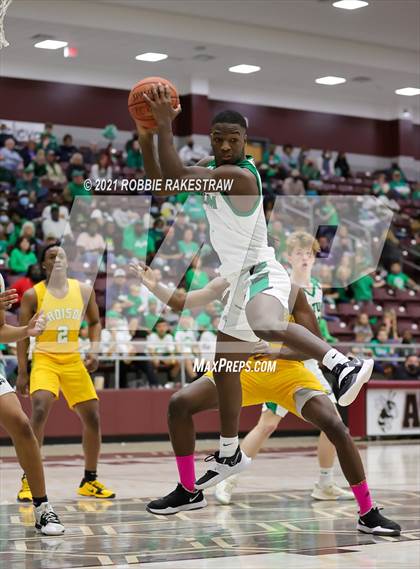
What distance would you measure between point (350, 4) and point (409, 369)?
19.9 feet

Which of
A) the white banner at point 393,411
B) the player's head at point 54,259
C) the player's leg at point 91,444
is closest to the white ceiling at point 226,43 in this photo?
the white banner at point 393,411

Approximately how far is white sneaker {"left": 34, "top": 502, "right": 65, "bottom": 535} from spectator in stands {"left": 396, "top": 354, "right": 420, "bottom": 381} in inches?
423

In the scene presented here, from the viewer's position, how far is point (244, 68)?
22719 mm

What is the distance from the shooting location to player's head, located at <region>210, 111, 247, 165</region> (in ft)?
19.3

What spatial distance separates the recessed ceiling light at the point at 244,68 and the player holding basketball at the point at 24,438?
1586 cm

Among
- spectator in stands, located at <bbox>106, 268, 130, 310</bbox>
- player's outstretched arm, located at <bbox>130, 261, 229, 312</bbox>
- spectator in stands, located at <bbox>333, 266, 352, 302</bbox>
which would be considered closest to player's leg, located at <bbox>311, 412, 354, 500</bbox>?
player's outstretched arm, located at <bbox>130, 261, 229, 312</bbox>

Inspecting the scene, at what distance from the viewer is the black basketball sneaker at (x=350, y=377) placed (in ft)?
20.0

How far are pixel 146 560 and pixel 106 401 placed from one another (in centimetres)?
903

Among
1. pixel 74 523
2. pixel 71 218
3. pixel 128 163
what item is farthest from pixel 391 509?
A: pixel 128 163

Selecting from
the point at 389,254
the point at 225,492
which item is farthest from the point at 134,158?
the point at 225,492

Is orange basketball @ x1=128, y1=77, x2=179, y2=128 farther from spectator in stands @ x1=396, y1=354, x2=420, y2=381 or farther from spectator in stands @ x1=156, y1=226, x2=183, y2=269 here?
spectator in stands @ x1=396, y1=354, x2=420, y2=381

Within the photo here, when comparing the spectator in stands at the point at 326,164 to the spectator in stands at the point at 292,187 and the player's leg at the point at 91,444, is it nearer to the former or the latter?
the spectator in stands at the point at 292,187

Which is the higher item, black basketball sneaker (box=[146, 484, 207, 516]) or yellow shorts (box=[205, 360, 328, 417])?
yellow shorts (box=[205, 360, 328, 417])

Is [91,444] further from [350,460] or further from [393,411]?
[393,411]
